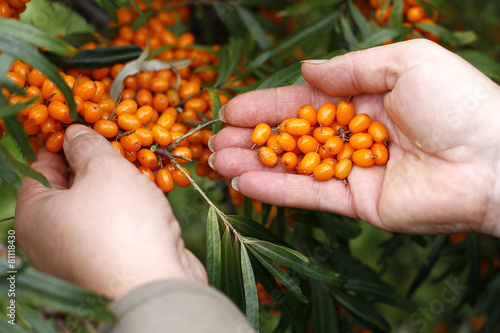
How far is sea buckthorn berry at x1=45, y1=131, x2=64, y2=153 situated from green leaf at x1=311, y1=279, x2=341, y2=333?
1.45 metres

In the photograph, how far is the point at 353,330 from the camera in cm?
243

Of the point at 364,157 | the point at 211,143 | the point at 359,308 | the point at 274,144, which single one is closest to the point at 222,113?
the point at 211,143

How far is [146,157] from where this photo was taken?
165cm

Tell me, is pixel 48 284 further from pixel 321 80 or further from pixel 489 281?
pixel 489 281

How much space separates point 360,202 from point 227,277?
717mm

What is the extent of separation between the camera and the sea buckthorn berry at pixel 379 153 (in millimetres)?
1861

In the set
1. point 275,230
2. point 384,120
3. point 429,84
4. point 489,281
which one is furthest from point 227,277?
point 489,281

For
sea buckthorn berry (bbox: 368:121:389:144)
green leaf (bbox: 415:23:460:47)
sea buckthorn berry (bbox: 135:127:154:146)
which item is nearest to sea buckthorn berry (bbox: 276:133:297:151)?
sea buckthorn berry (bbox: 368:121:389:144)

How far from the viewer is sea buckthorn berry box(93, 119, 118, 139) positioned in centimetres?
163

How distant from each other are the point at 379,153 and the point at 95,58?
1.42 meters

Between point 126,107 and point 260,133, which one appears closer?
point 126,107

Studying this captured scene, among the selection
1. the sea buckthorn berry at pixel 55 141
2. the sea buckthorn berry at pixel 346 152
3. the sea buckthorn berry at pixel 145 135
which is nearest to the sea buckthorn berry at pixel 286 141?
the sea buckthorn berry at pixel 346 152

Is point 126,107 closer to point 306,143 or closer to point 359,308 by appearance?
point 306,143

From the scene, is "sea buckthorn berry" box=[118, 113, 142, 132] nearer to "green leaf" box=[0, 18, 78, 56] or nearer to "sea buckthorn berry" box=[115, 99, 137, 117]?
"sea buckthorn berry" box=[115, 99, 137, 117]
